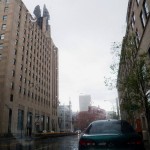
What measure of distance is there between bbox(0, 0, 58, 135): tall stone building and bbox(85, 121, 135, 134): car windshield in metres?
36.2

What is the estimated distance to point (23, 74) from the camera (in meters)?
50.6

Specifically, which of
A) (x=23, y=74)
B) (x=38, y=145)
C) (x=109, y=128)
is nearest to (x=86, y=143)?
(x=109, y=128)

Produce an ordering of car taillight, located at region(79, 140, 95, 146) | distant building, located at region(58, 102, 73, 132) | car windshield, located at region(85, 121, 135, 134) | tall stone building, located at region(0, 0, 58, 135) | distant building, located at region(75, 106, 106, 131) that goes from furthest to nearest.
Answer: distant building, located at region(58, 102, 73, 132), distant building, located at region(75, 106, 106, 131), tall stone building, located at region(0, 0, 58, 135), car windshield, located at region(85, 121, 135, 134), car taillight, located at region(79, 140, 95, 146)

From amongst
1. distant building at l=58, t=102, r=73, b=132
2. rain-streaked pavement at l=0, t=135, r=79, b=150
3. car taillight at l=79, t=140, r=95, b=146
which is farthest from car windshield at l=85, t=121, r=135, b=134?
distant building at l=58, t=102, r=73, b=132

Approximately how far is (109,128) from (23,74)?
1819 inches

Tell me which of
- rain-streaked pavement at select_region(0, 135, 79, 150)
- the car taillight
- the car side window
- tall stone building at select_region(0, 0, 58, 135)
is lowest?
rain-streaked pavement at select_region(0, 135, 79, 150)

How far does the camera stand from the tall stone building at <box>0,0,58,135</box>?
142ft

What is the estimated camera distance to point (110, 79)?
56.2ft

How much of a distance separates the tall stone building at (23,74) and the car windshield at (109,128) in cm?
3616

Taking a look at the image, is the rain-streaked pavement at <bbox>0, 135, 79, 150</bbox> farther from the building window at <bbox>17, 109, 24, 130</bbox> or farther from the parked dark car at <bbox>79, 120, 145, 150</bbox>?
the building window at <bbox>17, 109, 24, 130</bbox>

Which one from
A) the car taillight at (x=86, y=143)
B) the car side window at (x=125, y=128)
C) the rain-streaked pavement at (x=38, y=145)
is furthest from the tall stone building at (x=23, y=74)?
the car taillight at (x=86, y=143)

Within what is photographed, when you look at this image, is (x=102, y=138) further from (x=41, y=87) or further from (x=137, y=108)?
(x=41, y=87)

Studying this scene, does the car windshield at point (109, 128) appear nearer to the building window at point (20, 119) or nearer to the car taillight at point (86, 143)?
the car taillight at point (86, 143)

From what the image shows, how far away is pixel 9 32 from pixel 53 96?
3313 cm
